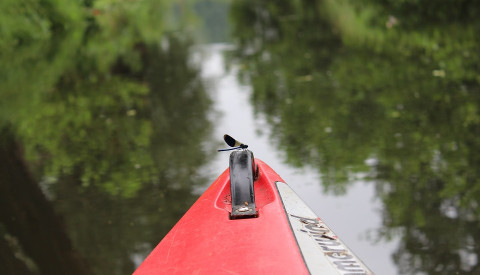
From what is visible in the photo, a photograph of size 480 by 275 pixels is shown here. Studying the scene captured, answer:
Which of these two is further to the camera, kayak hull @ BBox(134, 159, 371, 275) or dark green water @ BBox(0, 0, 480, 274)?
dark green water @ BBox(0, 0, 480, 274)

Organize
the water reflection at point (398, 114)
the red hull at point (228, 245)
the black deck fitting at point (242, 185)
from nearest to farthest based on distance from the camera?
1. the red hull at point (228, 245)
2. the black deck fitting at point (242, 185)
3. the water reflection at point (398, 114)

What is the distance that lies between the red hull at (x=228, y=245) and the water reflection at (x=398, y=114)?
1.38m

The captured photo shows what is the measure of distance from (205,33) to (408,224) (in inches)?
691

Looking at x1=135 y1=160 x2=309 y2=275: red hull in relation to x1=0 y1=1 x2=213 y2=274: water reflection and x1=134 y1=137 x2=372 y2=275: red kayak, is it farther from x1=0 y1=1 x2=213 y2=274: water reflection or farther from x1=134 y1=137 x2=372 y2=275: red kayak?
x1=0 y1=1 x2=213 y2=274: water reflection

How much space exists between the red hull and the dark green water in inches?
49.1

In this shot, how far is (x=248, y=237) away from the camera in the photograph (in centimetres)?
285

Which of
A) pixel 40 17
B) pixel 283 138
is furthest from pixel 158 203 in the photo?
pixel 40 17

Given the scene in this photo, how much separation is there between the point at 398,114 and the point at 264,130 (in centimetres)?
170

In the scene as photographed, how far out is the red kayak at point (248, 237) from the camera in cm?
258

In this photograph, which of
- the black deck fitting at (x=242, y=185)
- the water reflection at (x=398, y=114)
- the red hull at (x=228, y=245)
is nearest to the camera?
the red hull at (x=228, y=245)

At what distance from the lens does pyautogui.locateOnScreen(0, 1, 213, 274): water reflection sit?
467cm

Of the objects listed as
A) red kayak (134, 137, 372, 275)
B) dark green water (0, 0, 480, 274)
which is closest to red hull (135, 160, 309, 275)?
red kayak (134, 137, 372, 275)

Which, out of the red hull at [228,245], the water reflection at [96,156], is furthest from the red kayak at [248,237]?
the water reflection at [96,156]

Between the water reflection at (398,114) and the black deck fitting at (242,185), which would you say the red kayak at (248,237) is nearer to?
the black deck fitting at (242,185)
